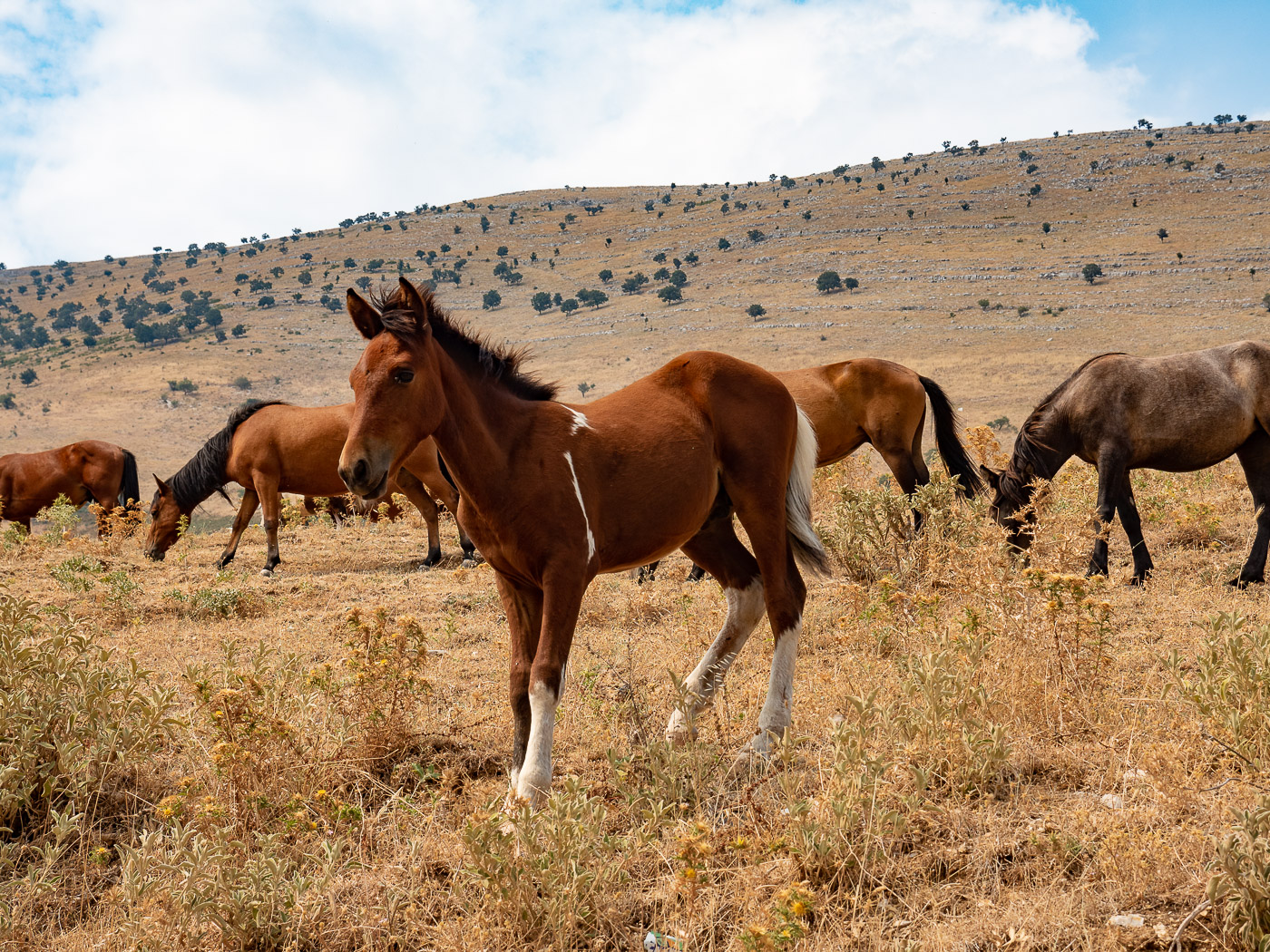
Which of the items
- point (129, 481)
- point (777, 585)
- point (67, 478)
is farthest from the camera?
point (129, 481)

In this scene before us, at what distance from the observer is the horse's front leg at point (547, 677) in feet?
11.4

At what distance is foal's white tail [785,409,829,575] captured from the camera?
16.0 feet

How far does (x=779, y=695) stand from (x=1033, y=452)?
5577mm

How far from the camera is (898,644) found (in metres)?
5.41

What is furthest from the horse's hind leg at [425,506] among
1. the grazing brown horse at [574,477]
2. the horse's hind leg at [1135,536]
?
the horse's hind leg at [1135,536]

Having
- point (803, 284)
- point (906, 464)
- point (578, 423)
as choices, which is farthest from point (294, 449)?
point (803, 284)

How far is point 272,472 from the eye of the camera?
469 inches

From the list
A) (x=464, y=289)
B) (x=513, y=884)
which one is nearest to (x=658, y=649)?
(x=513, y=884)

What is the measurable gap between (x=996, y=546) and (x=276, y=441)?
32.6ft

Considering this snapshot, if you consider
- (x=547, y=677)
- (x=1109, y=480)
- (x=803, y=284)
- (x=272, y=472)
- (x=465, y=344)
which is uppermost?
(x=803, y=284)

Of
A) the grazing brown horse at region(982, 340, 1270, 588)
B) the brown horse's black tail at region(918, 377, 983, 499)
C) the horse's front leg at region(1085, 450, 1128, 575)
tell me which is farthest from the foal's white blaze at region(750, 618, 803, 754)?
the brown horse's black tail at region(918, 377, 983, 499)

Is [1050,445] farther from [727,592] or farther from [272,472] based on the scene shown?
[272,472]

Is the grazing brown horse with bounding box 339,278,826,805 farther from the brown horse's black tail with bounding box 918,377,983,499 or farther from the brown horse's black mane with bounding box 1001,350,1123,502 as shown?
the brown horse's black tail with bounding box 918,377,983,499

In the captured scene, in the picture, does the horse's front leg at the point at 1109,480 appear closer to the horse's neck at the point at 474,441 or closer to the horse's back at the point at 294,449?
the horse's neck at the point at 474,441
